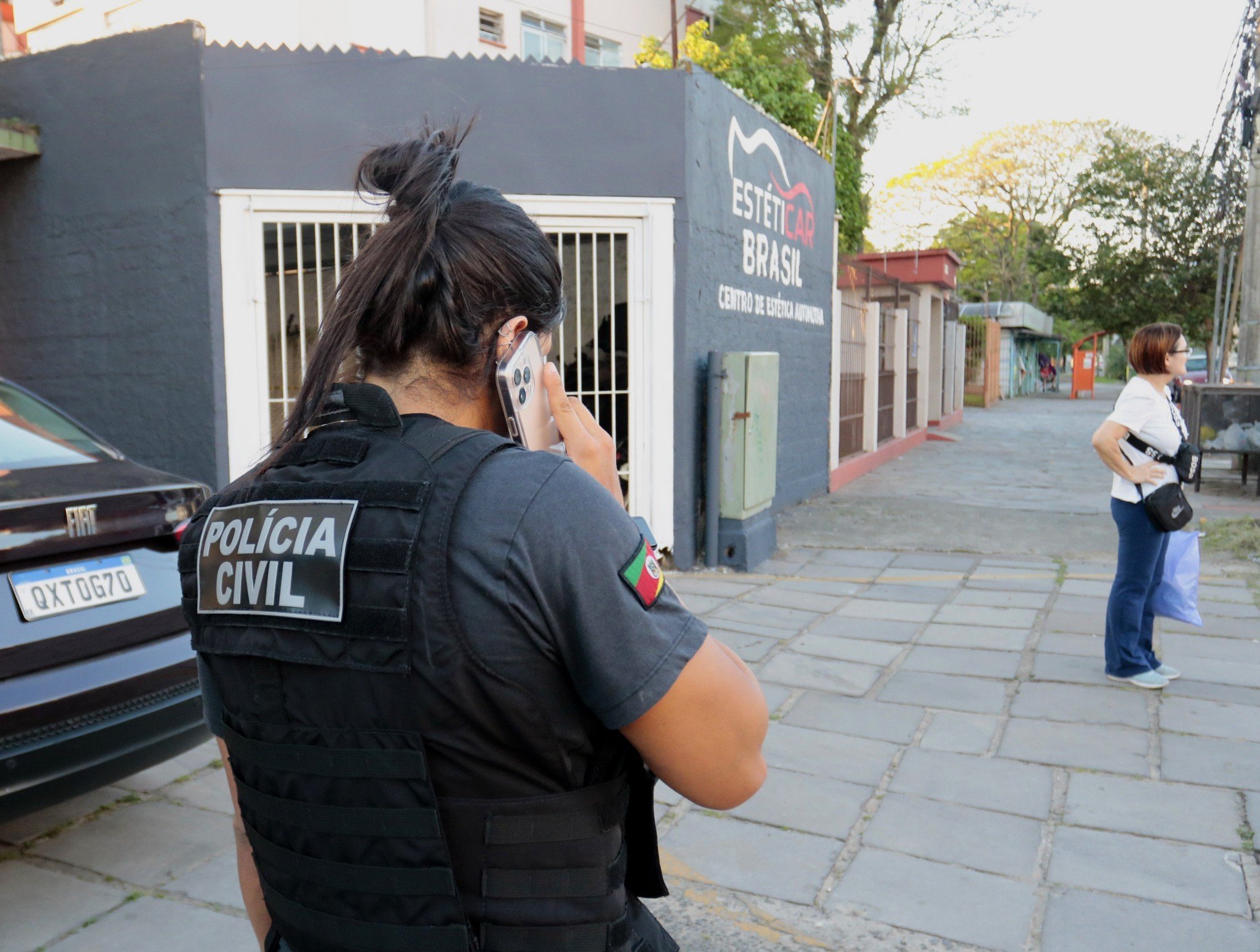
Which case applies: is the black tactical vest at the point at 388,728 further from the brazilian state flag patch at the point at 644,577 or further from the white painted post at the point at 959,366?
the white painted post at the point at 959,366

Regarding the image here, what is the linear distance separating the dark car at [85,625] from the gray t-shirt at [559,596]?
86.4 inches

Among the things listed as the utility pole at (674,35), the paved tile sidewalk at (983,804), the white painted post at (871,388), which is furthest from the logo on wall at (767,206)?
the paved tile sidewalk at (983,804)

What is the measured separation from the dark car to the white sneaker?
3954 millimetres

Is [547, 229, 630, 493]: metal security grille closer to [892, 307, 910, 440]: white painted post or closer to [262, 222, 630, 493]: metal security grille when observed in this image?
[262, 222, 630, 493]: metal security grille

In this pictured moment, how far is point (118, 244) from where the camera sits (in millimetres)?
6836

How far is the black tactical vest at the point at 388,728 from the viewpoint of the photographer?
1081 mm

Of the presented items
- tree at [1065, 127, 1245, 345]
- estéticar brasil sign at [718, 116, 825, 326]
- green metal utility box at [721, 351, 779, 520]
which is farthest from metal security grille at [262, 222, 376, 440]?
tree at [1065, 127, 1245, 345]

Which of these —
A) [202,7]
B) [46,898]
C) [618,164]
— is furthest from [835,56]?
[46,898]

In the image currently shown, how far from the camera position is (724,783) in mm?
1187

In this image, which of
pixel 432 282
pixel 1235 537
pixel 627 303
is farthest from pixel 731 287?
pixel 432 282

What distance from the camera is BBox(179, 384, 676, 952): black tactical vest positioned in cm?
108

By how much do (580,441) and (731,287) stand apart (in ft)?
22.5

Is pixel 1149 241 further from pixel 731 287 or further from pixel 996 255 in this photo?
pixel 731 287

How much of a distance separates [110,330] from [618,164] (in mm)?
3599
